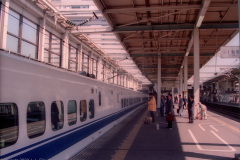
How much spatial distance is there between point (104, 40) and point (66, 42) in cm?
450

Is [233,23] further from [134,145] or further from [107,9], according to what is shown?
[134,145]

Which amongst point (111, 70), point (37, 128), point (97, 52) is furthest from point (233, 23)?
point (111, 70)

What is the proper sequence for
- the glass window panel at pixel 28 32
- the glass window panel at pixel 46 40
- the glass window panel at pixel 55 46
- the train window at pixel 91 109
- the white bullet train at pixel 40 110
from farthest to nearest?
the glass window panel at pixel 55 46
the glass window panel at pixel 46 40
the glass window panel at pixel 28 32
the train window at pixel 91 109
the white bullet train at pixel 40 110

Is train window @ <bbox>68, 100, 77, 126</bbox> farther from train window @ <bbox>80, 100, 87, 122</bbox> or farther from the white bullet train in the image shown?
train window @ <bbox>80, 100, 87, 122</bbox>

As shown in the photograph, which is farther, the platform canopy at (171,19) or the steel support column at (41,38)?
the steel support column at (41,38)

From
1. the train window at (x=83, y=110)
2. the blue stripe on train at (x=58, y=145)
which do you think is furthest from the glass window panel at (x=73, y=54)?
the train window at (x=83, y=110)

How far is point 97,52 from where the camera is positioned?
24.8 meters

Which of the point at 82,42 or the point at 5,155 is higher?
the point at 82,42

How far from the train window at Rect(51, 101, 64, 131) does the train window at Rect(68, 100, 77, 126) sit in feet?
1.47

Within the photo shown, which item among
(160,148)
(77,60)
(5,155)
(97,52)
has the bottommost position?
(160,148)

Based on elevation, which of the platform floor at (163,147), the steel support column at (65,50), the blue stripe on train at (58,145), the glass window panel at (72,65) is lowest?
the platform floor at (163,147)

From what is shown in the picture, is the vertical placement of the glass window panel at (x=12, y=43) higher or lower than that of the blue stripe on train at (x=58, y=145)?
higher

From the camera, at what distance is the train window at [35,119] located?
4.18m

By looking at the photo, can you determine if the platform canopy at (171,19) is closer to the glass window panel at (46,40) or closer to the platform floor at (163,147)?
the glass window panel at (46,40)
